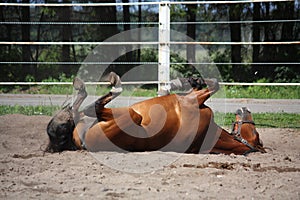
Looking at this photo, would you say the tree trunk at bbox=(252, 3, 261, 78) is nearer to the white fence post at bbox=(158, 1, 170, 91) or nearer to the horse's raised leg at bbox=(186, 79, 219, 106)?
the white fence post at bbox=(158, 1, 170, 91)

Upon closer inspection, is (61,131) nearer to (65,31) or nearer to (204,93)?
(204,93)

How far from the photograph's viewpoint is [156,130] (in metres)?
4.57

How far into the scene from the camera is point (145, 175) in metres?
3.88

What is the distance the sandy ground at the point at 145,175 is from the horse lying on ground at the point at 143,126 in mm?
160

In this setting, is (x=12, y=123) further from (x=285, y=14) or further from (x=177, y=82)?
(x=285, y=14)

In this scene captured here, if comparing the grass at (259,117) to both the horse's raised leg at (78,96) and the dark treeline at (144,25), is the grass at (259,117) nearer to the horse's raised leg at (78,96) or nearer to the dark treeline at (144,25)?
the horse's raised leg at (78,96)

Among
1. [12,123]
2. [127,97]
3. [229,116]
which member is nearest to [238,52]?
[127,97]

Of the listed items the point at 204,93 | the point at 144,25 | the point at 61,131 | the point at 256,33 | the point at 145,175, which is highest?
Result: the point at 144,25

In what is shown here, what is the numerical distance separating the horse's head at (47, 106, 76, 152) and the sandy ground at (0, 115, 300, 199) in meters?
0.17

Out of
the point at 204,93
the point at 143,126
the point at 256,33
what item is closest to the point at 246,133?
the point at 204,93

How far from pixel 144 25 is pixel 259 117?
25.3 feet

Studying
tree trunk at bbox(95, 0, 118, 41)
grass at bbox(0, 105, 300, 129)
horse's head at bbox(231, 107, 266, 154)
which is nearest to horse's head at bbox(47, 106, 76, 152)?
horse's head at bbox(231, 107, 266, 154)

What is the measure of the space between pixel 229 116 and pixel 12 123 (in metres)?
3.53

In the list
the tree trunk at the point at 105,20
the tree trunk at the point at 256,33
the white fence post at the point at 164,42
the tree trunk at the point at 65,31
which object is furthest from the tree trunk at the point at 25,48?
the white fence post at the point at 164,42
